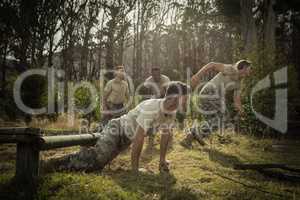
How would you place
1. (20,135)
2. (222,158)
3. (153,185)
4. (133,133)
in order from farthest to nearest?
(222,158), (133,133), (153,185), (20,135)

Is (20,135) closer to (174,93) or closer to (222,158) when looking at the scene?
(174,93)

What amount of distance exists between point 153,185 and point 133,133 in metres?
1.12

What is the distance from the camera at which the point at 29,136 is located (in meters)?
4.48

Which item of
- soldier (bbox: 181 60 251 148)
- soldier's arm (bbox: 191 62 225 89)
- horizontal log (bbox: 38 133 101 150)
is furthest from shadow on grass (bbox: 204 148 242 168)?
horizontal log (bbox: 38 133 101 150)

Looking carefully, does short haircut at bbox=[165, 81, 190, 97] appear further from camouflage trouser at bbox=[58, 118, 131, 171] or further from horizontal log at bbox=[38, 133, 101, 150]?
horizontal log at bbox=[38, 133, 101, 150]

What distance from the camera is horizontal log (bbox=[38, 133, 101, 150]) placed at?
4711mm

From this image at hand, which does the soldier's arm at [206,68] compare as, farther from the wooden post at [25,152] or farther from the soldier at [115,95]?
the wooden post at [25,152]

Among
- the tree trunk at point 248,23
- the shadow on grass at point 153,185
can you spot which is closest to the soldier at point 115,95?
the shadow on grass at point 153,185

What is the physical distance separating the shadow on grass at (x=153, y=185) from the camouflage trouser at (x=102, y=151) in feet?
0.94

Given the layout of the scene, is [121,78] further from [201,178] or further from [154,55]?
[154,55]

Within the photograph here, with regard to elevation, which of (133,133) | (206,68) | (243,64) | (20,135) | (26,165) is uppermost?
(243,64)

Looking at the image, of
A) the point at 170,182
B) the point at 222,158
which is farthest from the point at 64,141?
the point at 222,158

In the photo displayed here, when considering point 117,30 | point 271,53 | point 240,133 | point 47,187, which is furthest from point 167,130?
point 117,30

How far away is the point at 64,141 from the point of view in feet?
17.5
